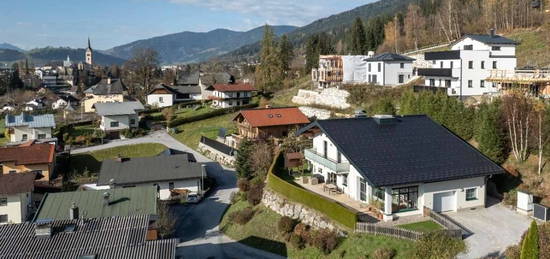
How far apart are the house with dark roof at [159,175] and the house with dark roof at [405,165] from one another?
15.6 meters

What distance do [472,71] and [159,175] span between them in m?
29.7

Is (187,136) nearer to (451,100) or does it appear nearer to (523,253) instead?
(451,100)

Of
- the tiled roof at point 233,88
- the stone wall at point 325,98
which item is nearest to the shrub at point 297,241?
the stone wall at point 325,98

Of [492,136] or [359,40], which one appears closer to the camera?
[492,136]

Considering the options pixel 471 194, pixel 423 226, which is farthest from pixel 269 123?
pixel 423 226

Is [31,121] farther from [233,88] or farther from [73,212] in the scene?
[73,212]

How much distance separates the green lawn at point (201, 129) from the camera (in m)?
58.8

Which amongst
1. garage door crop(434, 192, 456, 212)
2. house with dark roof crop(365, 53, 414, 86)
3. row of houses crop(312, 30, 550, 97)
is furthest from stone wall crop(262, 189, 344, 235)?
house with dark roof crop(365, 53, 414, 86)

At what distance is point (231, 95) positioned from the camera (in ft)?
240

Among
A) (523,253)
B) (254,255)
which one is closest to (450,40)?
(254,255)

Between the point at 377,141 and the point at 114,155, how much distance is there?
35368mm

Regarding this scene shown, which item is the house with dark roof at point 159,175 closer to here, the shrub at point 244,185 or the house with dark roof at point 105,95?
the shrub at point 244,185

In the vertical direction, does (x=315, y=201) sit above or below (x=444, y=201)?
below

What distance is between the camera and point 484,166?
27.3 m
